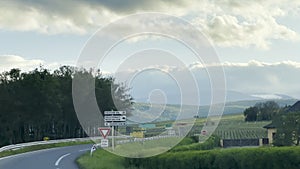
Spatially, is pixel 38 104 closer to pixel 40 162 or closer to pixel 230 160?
pixel 40 162

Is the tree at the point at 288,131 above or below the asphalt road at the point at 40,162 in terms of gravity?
above

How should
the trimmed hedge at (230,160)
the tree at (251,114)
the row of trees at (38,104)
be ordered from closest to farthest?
the trimmed hedge at (230,160)
the row of trees at (38,104)
the tree at (251,114)

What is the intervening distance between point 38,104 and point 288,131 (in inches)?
1599

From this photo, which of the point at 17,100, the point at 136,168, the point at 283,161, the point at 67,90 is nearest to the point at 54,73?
the point at 67,90

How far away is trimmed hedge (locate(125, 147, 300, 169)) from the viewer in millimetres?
22734

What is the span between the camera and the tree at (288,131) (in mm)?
46469

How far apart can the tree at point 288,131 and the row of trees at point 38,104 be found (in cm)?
2485

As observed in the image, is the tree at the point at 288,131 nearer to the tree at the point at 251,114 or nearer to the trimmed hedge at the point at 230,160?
the trimmed hedge at the point at 230,160

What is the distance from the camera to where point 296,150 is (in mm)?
22422

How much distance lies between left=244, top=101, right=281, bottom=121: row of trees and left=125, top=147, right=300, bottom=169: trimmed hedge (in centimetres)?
7045

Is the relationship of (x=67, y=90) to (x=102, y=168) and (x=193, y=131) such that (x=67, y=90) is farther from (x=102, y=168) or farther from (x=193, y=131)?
(x=102, y=168)

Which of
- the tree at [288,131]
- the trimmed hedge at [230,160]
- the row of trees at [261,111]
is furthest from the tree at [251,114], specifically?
the trimmed hedge at [230,160]

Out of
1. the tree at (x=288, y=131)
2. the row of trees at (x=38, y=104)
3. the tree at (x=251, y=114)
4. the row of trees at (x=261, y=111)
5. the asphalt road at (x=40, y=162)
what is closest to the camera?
the asphalt road at (x=40, y=162)

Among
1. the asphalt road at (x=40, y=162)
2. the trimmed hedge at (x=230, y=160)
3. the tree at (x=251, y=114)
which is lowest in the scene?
the asphalt road at (x=40, y=162)
